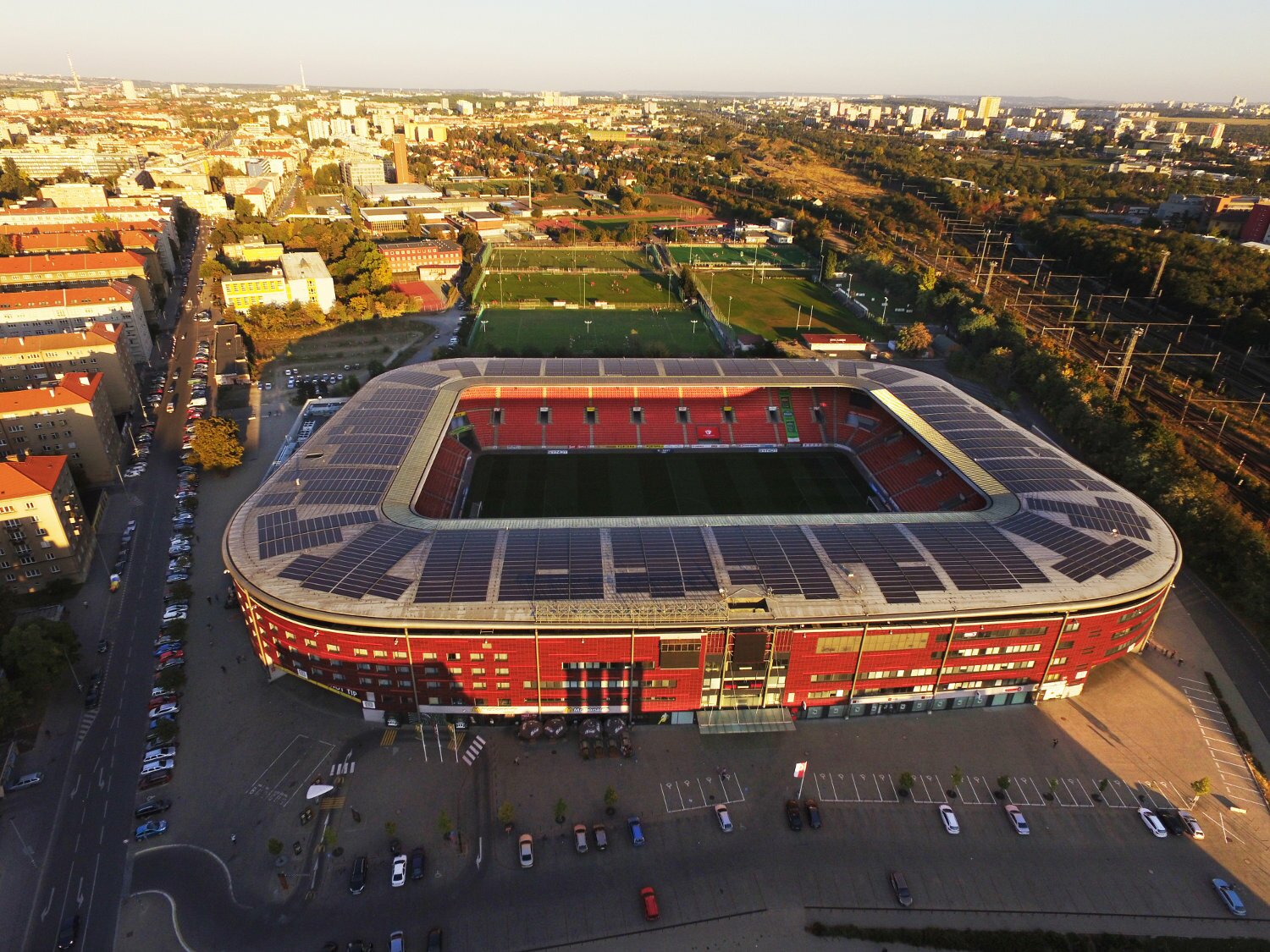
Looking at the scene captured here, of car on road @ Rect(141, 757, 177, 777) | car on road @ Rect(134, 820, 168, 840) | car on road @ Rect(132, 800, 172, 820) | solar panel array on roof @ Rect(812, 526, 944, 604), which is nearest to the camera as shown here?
car on road @ Rect(134, 820, 168, 840)

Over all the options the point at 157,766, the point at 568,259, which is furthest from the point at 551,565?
the point at 568,259

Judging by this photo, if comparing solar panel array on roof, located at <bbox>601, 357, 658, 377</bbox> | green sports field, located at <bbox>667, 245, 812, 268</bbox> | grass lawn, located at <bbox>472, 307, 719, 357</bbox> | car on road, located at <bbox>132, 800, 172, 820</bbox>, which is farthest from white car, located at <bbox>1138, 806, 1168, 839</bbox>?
green sports field, located at <bbox>667, 245, 812, 268</bbox>

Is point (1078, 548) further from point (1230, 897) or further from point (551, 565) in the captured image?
point (551, 565)

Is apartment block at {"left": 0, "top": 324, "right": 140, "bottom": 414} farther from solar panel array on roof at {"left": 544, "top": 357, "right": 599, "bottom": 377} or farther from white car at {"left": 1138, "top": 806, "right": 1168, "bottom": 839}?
white car at {"left": 1138, "top": 806, "right": 1168, "bottom": 839}

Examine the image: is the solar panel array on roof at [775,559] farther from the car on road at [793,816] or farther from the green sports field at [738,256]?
the green sports field at [738,256]

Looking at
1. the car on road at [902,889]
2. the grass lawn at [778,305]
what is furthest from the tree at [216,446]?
the grass lawn at [778,305]

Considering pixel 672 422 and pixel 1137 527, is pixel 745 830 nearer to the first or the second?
pixel 1137 527

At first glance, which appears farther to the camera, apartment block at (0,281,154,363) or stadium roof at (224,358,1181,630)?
apartment block at (0,281,154,363)
